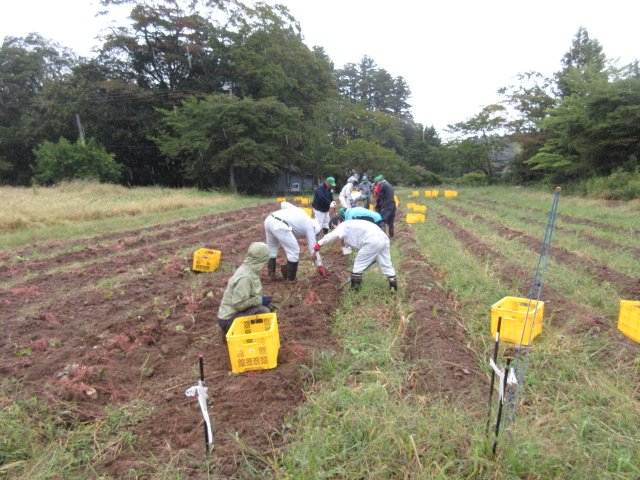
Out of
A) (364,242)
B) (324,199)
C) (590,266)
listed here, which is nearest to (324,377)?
(364,242)

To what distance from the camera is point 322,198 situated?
8086 millimetres

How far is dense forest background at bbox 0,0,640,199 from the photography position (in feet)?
86.1

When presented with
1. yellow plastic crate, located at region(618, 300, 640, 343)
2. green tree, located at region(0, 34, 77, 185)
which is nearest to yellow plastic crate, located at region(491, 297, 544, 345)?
yellow plastic crate, located at region(618, 300, 640, 343)

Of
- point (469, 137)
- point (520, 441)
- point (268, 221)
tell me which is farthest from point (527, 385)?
point (469, 137)

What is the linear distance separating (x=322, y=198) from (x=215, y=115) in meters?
20.4

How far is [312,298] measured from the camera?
5.05 meters

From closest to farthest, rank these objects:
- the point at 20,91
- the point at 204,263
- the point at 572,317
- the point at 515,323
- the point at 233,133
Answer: the point at 515,323
the point at 572,317
the point at 204,263
the point at 233,133
the point at 20,91

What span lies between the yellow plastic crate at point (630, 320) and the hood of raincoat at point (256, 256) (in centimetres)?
377

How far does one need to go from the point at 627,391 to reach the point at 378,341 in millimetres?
2077

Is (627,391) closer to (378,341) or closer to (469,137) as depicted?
(378,341)

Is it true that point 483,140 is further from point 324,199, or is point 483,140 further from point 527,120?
point 324,199

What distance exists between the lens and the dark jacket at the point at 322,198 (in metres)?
7.98

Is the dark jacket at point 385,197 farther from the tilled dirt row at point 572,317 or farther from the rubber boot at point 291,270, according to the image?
the rubber boot at point 291,270

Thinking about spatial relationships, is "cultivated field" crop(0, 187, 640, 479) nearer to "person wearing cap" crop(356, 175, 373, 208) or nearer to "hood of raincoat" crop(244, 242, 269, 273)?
"hood of raincoat" crop(244, 242, 269, 273)
